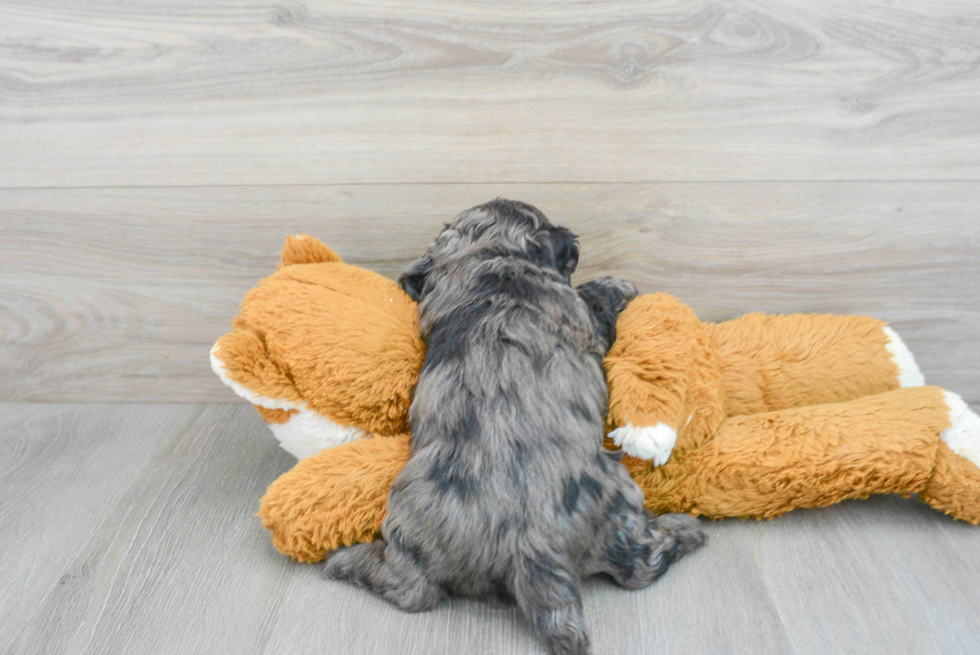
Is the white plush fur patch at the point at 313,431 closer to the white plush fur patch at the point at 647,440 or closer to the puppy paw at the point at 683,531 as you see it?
the white plush fur patch at the point at 647,440

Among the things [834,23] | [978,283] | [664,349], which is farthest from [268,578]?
[978,283]

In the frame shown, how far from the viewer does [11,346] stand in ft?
7.30

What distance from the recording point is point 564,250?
168 centimetres

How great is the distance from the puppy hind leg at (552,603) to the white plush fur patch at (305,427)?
55cm

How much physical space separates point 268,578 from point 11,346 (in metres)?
1.28

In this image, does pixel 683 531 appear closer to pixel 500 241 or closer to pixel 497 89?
pixel 500 241

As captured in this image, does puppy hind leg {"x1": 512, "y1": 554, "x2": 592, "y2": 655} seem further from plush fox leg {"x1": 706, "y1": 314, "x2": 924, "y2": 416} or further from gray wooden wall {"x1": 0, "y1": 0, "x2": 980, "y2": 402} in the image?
gray wooden wall {"x1": 0, "y1": 0, "x2": 980, "y2": 402}

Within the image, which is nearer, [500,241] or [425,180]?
[500,241]

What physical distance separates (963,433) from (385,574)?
1.27 m

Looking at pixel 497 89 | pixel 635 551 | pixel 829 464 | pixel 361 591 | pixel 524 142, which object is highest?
pixel 497 89

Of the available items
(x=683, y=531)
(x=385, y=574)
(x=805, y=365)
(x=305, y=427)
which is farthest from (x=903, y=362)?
(x=305, y=427)

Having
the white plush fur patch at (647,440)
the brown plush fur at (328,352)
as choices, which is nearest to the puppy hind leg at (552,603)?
the white plush fur patch at (647,440)

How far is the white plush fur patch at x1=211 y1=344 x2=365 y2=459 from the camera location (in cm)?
162

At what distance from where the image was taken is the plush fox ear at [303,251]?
5.96ft
